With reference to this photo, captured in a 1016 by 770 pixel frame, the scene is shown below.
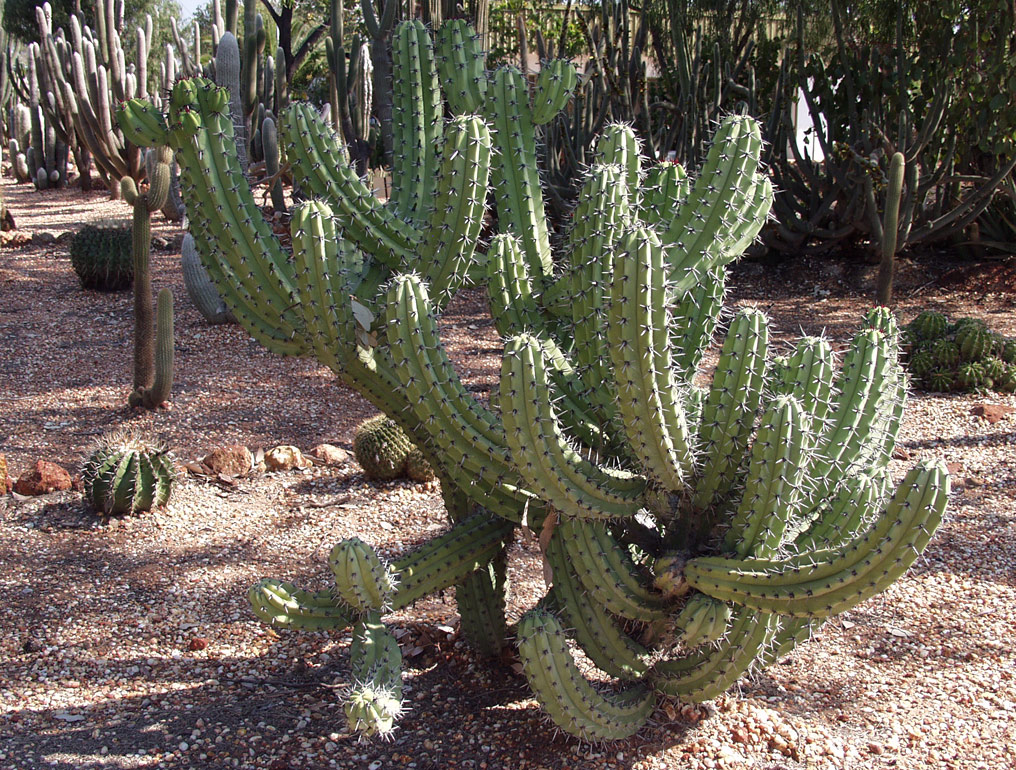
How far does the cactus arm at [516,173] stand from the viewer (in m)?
3.23

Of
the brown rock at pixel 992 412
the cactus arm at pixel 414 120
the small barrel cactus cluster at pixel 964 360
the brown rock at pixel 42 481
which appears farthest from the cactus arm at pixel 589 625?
the small barrel cactus cluster at pixel 964 360

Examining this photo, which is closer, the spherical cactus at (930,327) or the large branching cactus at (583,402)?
the large branching cactus at (583,402)

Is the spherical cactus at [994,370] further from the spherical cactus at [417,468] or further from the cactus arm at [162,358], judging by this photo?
the cactus arm at [162,358]

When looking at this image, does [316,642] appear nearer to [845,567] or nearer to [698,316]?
[698,316]

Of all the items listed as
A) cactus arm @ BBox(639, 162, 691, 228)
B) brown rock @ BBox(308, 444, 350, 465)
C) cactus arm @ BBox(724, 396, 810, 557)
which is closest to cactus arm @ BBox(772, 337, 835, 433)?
cactus arm @ BBox(724, 396, 810, 557)

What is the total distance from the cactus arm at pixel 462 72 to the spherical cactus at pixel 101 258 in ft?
19.6

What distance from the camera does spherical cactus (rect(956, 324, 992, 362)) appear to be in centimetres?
657

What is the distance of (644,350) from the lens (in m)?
2.34

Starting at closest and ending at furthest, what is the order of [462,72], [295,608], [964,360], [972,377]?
1. [295,608]
2. [462,72]
3. [972,377]
4. [964,360]

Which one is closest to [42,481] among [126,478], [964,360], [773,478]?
[126,478]

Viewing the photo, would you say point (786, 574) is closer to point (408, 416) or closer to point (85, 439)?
point (408, 416)

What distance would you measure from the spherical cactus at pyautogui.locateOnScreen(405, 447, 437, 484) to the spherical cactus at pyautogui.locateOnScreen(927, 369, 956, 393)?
3.84 metres

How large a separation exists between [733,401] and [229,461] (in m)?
3.37

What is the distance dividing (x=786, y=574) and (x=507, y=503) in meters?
0.89
